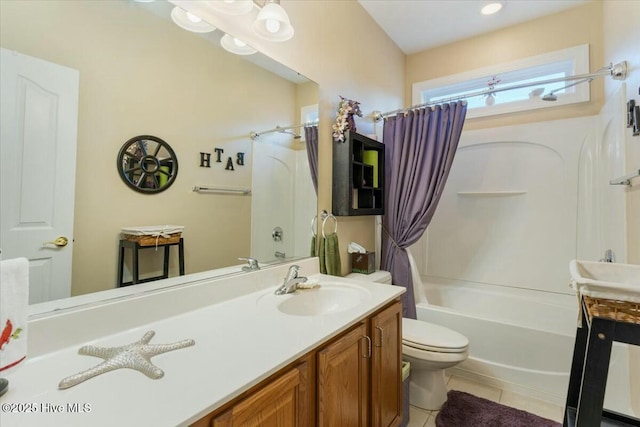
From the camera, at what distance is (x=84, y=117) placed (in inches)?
36.3

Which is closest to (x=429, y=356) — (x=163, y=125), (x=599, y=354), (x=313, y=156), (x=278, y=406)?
(x=599, y=354)

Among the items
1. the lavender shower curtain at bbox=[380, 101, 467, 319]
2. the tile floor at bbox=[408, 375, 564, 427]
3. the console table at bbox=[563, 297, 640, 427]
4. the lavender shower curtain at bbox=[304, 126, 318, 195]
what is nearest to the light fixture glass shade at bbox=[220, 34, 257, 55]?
the lavender shower curtain at bbox=[304, 126, 318, 195]

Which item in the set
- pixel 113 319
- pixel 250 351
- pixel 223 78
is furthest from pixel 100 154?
pixel 250 351

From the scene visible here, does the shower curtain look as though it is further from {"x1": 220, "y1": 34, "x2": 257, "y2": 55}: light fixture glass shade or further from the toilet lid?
the toilet lid

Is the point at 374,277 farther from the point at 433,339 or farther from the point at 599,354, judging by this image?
the point at 599,354

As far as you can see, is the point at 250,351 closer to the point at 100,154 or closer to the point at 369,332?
the point at 369,332

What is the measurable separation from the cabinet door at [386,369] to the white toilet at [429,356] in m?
0.27

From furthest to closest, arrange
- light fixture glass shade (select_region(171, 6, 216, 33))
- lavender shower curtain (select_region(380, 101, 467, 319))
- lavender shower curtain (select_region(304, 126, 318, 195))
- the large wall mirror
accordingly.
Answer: lavender shower curtain (select_region(380, 101, 467, 319)), lavender shower curtain (select_region(304, 126, 318, 195)), light fixture glass shade (select_region(171, 6, 216, 33)), the large wall mirror

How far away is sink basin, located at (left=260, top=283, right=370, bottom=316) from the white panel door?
2.45 feet

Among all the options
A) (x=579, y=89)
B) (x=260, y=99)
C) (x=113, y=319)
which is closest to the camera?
(x=113, y=319)

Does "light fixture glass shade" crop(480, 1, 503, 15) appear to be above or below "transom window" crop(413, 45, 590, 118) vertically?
above

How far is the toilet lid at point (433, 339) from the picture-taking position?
5.47ft

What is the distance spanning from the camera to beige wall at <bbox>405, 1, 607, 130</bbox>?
2342 millimetres

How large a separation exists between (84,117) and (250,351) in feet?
2.86
